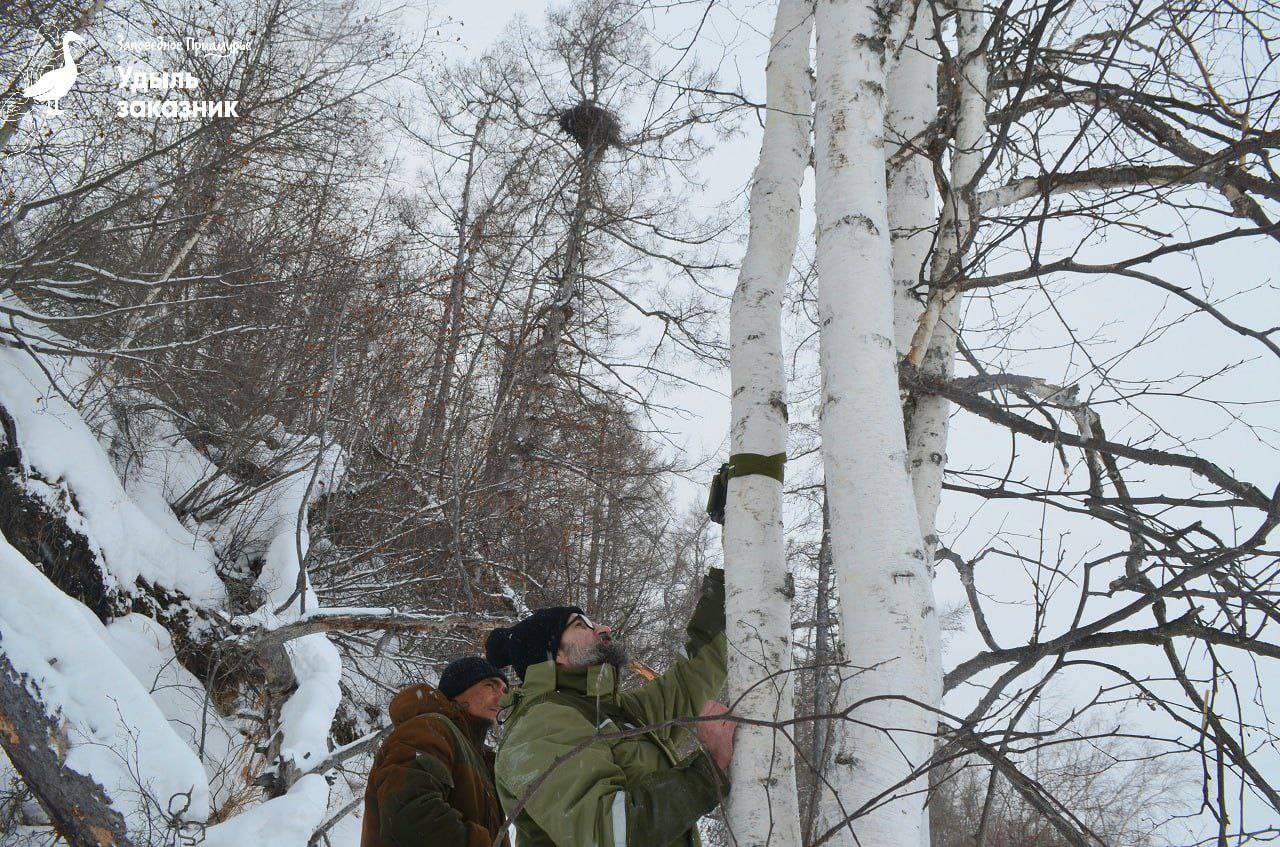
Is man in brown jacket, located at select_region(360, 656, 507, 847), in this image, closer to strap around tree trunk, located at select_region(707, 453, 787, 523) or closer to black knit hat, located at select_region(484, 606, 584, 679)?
black knit hat, located at select_region(484, 606, 584, 679)

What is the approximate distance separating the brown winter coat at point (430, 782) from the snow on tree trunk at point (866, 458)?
1644 millimetres

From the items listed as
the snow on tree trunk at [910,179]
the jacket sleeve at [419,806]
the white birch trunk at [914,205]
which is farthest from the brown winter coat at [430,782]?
the snow on tree trunk at [910,179]

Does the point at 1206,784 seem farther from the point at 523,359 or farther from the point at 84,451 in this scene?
the point at 523,359

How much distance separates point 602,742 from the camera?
1.78m

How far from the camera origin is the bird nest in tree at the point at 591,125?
1039cm

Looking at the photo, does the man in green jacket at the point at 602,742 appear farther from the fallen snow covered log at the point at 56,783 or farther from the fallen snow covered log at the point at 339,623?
the fallen snow covered log at the point at 339,623

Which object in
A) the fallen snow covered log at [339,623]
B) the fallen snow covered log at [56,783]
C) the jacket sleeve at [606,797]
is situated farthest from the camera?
the fallen snow covered log at [339,623]

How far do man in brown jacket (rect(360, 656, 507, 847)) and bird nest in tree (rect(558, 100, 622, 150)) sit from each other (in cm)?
836

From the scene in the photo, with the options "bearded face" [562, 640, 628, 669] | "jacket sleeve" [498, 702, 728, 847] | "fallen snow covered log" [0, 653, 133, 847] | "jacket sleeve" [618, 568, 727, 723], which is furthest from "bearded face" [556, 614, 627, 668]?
"fallen snow covered log" [0, 653, 133, 847]

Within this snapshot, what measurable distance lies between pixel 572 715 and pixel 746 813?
0.56 metres

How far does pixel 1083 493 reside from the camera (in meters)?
2.29

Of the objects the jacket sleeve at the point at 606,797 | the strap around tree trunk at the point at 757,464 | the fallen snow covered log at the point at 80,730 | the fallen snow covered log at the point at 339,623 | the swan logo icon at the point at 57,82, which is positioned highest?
the swan logo icon at the point at 57,82

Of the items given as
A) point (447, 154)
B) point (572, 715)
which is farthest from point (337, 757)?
point (447, 154)

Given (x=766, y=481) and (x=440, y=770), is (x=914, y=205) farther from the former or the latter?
(x=440, y=770)
